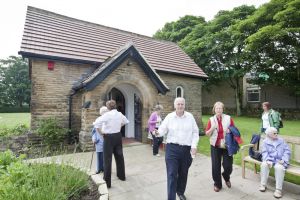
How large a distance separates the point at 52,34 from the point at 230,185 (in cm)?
1034

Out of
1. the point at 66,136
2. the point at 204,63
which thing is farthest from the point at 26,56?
the point at 204,63

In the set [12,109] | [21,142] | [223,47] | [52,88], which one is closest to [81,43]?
[52,88]

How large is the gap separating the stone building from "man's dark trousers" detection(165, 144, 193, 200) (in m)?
5.44

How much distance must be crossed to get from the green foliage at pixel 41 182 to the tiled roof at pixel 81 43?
6.36 meters

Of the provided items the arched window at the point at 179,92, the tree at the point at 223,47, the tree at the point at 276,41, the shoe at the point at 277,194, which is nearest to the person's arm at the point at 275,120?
the shoe at the point at 277,194

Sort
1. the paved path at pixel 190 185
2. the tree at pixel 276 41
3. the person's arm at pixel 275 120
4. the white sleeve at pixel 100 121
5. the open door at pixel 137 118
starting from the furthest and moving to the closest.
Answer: the tree at pixel 276 41 → the open door at pixel 137 118 → the person's arm at pixel 275 120 → the white sleeve at pixel 100 121 → the paved path at pixel 190 185

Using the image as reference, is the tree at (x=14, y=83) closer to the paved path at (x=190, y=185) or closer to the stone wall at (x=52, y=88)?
the stone wall at (x=52, y=88)

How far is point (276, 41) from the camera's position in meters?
21.2

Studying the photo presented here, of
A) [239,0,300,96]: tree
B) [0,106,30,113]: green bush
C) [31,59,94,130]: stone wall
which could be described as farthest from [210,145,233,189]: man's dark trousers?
[0,106,30,113]: green bush

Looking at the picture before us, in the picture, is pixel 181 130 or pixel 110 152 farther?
pixel 110 152

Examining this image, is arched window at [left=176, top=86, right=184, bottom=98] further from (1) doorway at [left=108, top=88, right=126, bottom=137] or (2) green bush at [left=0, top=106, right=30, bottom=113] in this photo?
(2) green bush at [left=0, top=106, right=30, bottom=113]

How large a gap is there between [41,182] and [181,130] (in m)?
2.55

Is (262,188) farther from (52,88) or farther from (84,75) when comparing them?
(52,88)

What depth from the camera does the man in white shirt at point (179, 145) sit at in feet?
13.1
